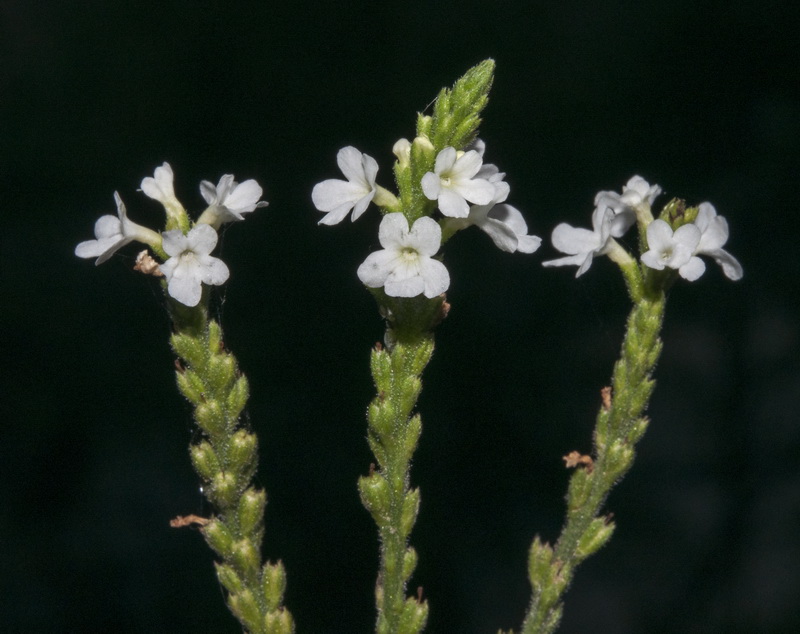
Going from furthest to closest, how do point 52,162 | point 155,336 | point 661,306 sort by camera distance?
point 155,336 → point 52,162 → point 661,306

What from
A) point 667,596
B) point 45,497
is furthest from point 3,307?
point 667,596

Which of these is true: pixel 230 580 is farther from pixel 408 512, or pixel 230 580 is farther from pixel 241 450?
pixel 408 512

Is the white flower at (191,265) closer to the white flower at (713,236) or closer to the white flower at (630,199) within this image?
the white flower at (630,199)

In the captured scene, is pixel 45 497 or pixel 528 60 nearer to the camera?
pixel 45 497

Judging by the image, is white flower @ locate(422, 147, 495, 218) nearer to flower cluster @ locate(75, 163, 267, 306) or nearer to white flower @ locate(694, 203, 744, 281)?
flower cluster @ locate(75, 163, 267, 306)

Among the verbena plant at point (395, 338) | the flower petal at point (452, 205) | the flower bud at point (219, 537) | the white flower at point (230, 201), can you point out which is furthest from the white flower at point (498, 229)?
the flower bud at point (219, 537)

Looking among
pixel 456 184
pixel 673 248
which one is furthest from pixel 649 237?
pixel 456 184

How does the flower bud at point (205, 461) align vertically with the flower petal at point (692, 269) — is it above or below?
below

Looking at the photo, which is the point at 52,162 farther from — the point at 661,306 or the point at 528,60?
the point at 661,306
